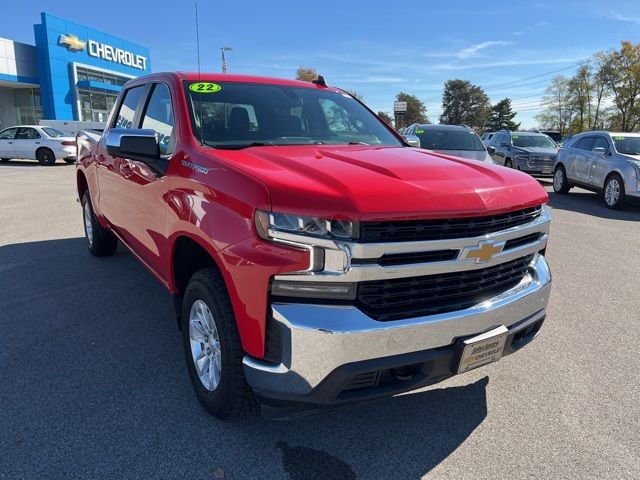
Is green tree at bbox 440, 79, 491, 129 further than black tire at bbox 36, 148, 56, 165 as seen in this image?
Yes

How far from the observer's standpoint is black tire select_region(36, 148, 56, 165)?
19281 mm

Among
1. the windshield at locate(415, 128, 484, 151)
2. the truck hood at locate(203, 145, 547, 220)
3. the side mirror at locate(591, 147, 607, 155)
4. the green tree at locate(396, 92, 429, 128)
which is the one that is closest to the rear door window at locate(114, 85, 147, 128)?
the truck hood at locate(203, 145, 547, 220)

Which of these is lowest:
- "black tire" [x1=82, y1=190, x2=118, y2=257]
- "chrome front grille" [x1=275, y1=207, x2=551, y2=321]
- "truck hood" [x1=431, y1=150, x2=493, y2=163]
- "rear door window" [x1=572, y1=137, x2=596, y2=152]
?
"black tire" [x1=82, y1=190, x2=118, y2=257]

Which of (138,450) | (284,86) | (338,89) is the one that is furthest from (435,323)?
(338,89)

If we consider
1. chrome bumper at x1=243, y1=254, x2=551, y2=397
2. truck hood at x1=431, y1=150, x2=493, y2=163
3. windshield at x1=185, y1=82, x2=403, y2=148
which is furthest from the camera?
truck hood at x1=431, y1=150, x2=493, y2=163

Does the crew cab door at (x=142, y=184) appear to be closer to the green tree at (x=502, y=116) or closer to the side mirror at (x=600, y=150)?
the side mirror at (x=600, y=150)

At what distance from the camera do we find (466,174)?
8.56 ft

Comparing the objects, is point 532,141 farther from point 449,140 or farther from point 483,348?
point 483,348

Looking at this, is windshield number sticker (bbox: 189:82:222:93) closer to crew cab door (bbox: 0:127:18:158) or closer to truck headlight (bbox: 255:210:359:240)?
truck headlight (bbox: 255:210:359:240)

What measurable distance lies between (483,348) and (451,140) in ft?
32.3

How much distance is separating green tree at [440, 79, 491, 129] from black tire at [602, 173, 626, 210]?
90199 mm

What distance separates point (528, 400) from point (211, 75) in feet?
10.3

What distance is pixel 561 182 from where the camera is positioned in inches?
520

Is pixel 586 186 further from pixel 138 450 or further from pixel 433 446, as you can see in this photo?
pixel 138 450
